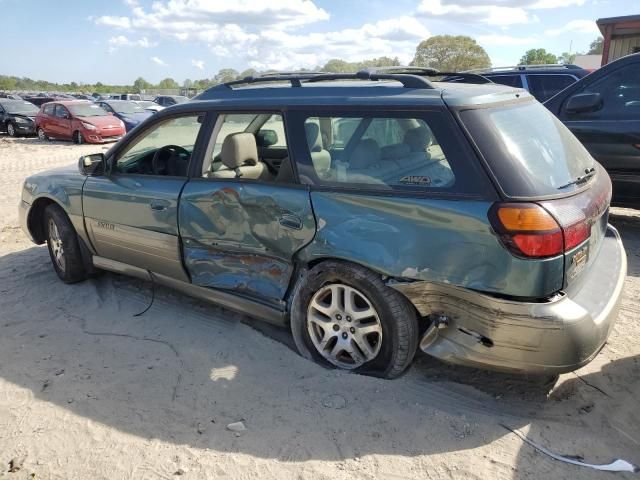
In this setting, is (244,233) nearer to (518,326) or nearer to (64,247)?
(518,326)

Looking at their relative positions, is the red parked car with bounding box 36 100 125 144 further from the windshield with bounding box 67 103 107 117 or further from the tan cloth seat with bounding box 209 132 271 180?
the tan cloth seat with bounding box 209 132 271 180

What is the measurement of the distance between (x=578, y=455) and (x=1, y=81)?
111192 mm

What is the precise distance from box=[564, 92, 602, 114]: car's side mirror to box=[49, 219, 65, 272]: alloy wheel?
520 cm

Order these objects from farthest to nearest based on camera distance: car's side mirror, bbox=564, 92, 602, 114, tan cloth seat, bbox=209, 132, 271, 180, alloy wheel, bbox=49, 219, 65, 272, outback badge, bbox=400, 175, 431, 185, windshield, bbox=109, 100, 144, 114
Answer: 1. windshield, bbox=109, 100, 144, 114
2. car's side mirror, bbox=564, 92, 602, 114
3. alloy wheel, bbox=49, 219, 65, 272
4. tan cloth seat, bbox=209, 132, 271, 180
5. outback badge, bbox=400, 175, 431, 185

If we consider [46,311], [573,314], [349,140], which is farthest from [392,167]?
[46,311]

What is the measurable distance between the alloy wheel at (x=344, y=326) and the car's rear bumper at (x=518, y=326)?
0.33 meters

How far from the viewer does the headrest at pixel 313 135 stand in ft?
10.6

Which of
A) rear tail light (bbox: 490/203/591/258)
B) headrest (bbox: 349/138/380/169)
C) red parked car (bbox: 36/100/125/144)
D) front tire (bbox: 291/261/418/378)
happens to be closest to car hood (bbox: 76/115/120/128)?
red parked car (bbox: 36/100/125/144)

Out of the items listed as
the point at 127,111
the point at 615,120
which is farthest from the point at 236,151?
the point at 127,111

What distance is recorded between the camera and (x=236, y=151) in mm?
3699

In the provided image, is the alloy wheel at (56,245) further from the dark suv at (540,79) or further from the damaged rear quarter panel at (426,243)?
the dark suv at (540,79)

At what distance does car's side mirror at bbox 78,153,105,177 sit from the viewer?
4371mm

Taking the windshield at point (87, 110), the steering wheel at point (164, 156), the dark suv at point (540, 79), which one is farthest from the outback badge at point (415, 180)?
the windshield at point (87, 110)

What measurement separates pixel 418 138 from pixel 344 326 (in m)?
1.16
